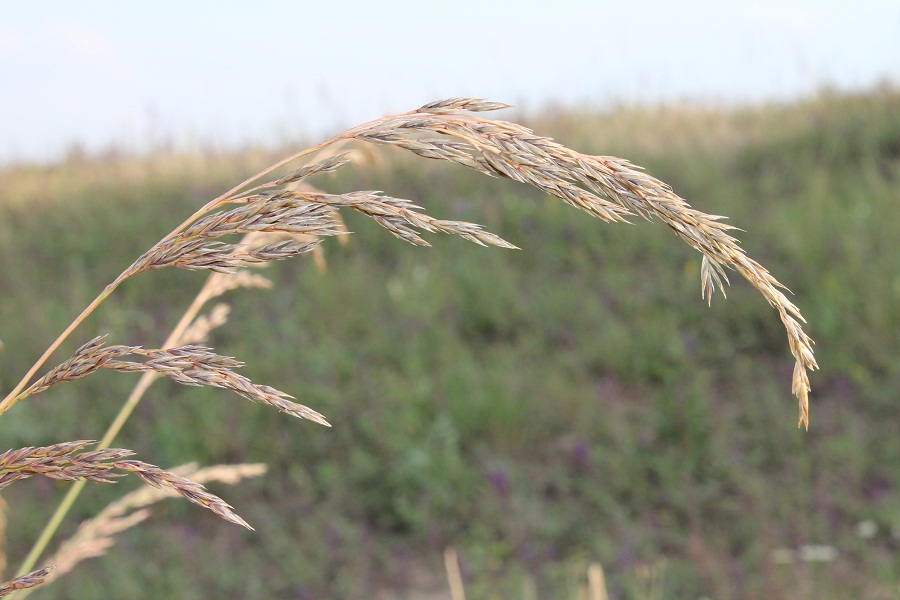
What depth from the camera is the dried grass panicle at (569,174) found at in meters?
0.81

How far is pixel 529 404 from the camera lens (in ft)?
18.3

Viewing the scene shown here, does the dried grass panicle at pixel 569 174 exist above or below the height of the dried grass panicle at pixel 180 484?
above

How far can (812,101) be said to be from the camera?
9.57 metres

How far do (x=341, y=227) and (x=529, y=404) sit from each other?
15.9 feet

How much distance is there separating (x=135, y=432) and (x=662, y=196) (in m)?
5.86

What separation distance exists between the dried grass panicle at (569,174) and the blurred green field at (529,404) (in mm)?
3815

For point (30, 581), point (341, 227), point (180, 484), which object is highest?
point (341, 227)

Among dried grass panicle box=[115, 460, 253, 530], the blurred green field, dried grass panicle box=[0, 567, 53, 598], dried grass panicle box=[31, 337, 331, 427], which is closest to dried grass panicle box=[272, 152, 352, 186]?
dried grass panicle box=[31, 337, 331, 427]

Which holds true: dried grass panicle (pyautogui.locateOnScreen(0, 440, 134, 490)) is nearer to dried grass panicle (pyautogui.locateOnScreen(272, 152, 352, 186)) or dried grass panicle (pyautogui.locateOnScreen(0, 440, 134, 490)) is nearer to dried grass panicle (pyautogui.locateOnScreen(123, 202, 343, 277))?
dried grass panicle (pyautogui.locateOnScreen(123, 202, 343, 277))

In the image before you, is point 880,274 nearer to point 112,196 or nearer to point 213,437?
point 213,437

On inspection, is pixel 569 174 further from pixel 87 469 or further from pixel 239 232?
pixel 87 469

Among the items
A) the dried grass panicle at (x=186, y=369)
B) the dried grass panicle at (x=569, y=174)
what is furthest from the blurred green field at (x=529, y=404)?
the dried grass panicle at (x=186, y=369)

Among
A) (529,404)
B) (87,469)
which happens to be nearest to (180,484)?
(87,469)

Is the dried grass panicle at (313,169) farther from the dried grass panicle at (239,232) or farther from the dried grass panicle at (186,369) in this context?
the dried grass panicle at (186,369)
